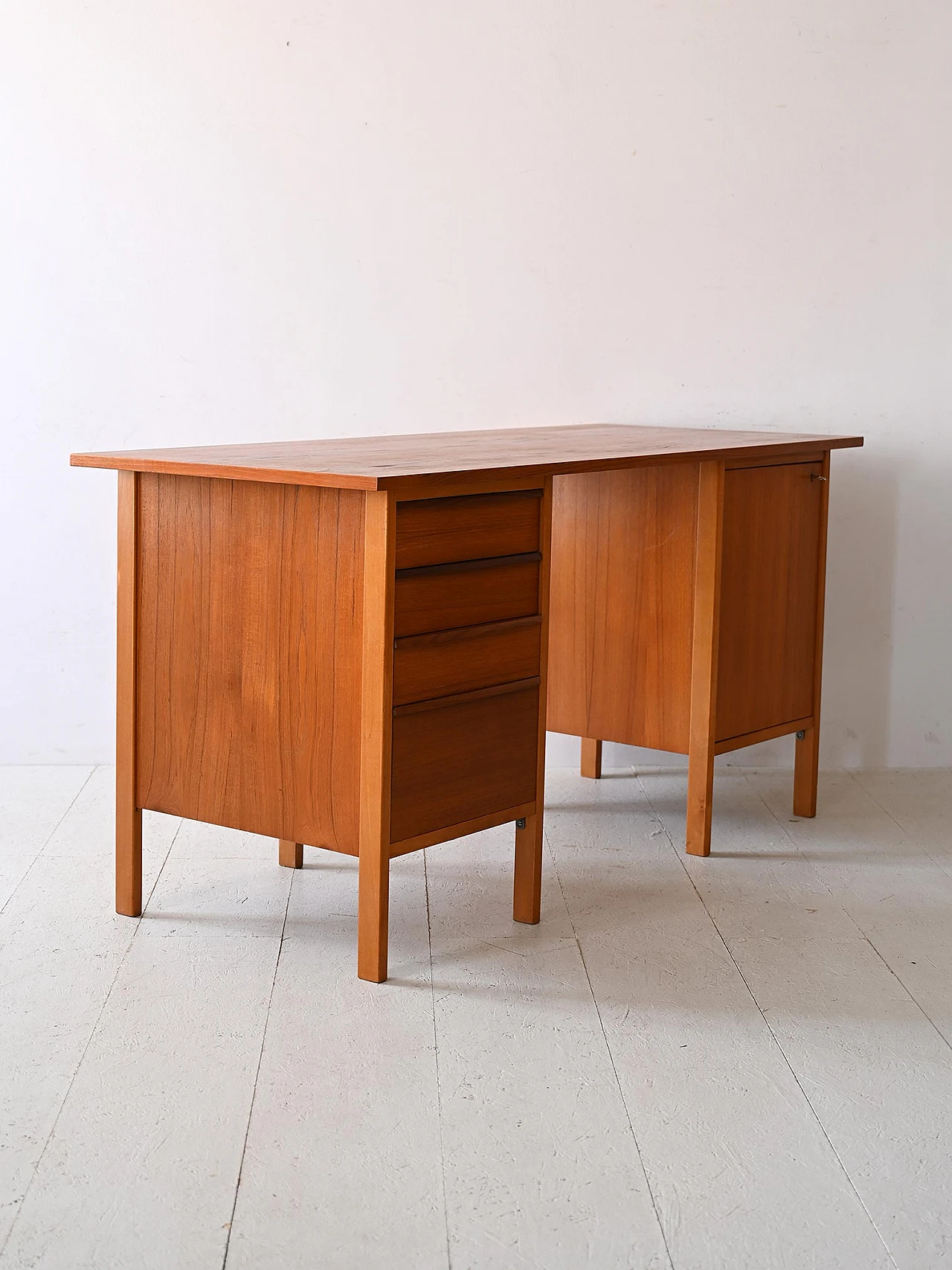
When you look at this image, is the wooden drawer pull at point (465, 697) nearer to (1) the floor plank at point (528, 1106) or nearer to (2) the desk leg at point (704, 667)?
(1) the floor plank at point (528, 1106)

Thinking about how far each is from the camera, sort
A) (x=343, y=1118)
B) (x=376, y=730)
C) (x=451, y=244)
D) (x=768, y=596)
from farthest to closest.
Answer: (x=451, y=244) → (x=768, y=596) → (x=376, y=730) → (x=343, y=1118)

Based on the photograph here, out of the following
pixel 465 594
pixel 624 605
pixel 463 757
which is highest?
pixel 465 594

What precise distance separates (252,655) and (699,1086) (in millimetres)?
871

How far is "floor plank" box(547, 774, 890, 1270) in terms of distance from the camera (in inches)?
55.6

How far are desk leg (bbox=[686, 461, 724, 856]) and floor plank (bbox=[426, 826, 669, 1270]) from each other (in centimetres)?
40

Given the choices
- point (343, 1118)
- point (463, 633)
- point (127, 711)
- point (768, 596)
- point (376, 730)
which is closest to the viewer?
point (343, 1118)

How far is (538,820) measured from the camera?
7.33 feet

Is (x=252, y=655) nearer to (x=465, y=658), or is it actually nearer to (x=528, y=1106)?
(x=465, y=658)

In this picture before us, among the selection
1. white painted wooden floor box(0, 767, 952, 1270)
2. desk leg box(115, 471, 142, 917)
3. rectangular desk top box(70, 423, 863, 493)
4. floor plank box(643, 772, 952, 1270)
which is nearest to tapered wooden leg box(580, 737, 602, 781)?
floor plank box(643, 772, 952, 1270)

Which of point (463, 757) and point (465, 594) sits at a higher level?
point (465, 594)

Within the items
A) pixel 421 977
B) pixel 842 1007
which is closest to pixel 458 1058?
pixel 421 977

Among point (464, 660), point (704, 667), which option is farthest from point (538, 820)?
point (704, 667)

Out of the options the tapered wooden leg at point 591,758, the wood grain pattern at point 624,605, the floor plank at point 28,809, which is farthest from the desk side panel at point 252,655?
the tapered wooden leg at point 591,758

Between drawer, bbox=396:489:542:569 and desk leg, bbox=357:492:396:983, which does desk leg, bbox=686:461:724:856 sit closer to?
drawer, bbox=396:489:542:569
